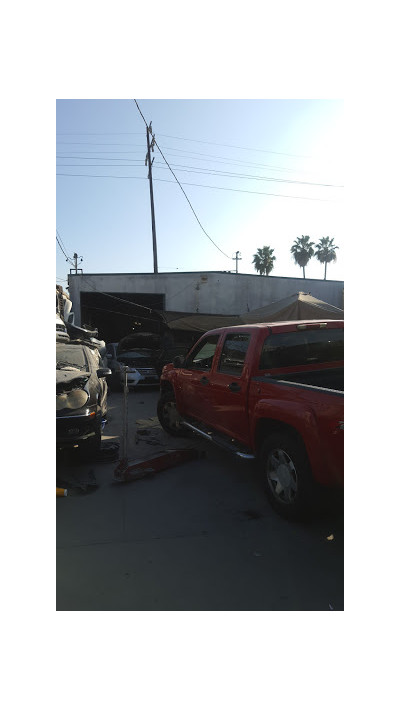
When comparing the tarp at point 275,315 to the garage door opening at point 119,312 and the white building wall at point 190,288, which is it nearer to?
the garage door opening at point 119,312

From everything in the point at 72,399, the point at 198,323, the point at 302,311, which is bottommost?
the point at 72,399

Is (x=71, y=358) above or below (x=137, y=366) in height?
above

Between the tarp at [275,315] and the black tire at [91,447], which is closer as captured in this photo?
the black tire at [91,447]

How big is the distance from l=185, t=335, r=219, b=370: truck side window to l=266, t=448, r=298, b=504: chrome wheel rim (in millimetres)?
1843

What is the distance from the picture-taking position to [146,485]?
4.60 m

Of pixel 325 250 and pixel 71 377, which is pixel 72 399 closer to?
pixel 71 377

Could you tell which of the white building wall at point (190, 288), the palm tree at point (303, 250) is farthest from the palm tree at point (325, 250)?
the white building wall at point (190, 288)

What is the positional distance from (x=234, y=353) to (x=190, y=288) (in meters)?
15.4

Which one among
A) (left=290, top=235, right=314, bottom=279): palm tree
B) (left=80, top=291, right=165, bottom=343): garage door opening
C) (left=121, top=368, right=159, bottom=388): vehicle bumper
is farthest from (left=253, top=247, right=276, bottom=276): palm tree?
(left=121, top=368, right=159, bottom=388): vehicle bumper

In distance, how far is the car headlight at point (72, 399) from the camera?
4.84m

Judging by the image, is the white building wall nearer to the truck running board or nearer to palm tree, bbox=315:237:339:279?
the truck running board

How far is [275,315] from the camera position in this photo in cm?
1294

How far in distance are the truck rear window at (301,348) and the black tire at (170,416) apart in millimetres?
2643

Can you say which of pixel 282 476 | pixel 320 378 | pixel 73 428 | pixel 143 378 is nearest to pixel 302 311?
pixel 143 378
